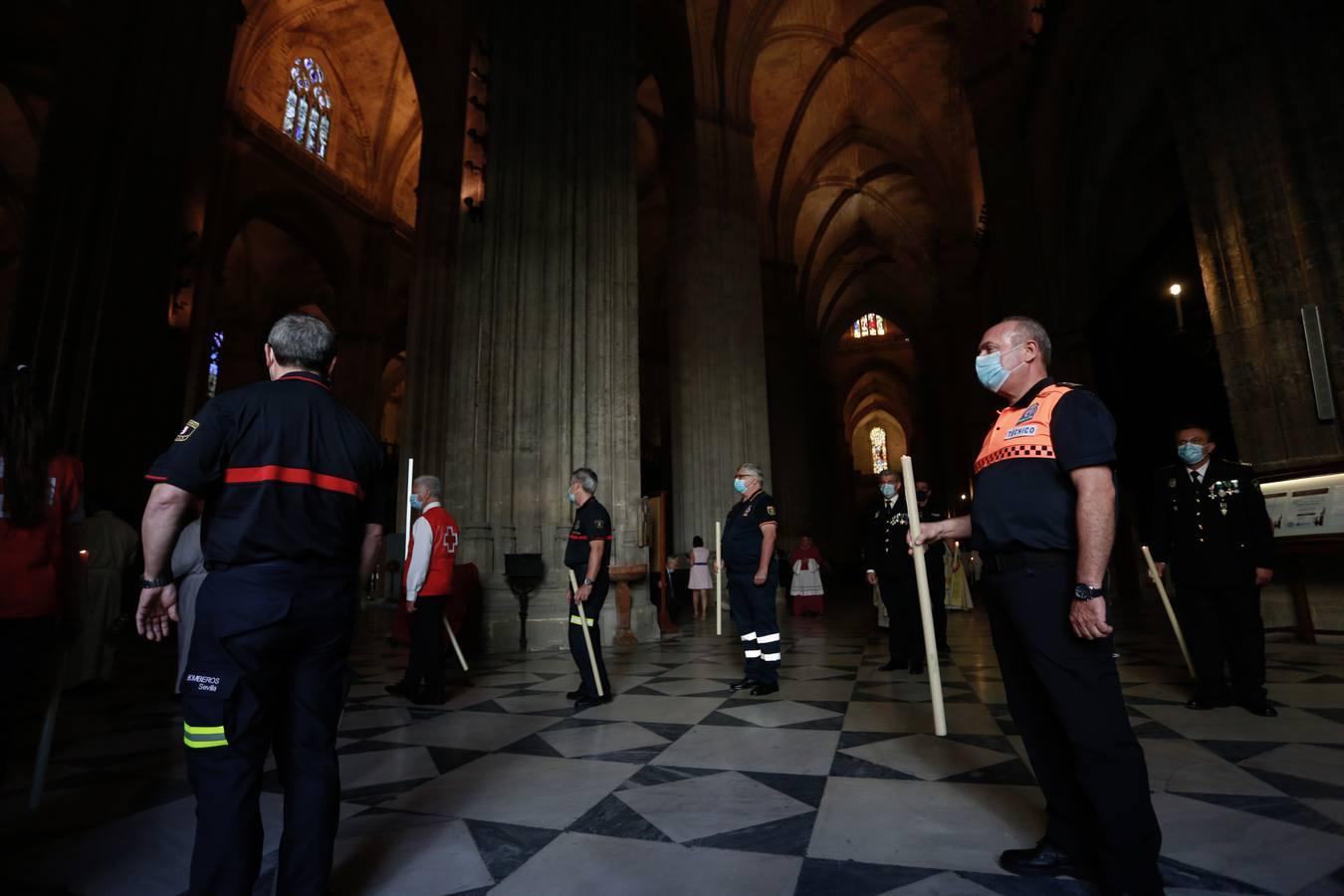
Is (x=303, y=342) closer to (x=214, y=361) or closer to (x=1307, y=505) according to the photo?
(x=1307, y=505)

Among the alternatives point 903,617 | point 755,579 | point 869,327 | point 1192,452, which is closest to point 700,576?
point 903,617

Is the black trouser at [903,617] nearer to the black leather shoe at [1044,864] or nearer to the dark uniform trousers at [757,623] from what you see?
the dark uniform trousers at [757,623]

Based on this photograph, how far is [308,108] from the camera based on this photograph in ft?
76.0

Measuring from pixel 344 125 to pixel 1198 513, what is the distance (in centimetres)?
2837

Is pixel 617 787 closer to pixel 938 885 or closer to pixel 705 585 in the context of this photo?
→ pixel 938 885

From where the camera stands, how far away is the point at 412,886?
6.01 feet

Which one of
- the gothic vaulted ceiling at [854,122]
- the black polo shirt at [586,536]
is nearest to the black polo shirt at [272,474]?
the black polo shirt at [586,536]

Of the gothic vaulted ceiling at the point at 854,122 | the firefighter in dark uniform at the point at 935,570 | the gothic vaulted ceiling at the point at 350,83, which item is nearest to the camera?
the firefighter in dark uniform at the point at 935,570

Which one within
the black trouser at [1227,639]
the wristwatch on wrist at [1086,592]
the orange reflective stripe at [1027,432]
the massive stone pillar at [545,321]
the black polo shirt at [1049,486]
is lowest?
the black trouser at [1227,639]

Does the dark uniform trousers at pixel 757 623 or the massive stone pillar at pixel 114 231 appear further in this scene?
the massive stone pillar at pixel 114 231

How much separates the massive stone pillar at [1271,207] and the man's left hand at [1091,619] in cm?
628

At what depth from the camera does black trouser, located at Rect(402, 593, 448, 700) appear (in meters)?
4.55

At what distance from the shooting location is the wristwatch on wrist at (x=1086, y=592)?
1.70 meters

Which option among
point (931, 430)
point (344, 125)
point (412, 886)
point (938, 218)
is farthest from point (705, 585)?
point (931, 430)
